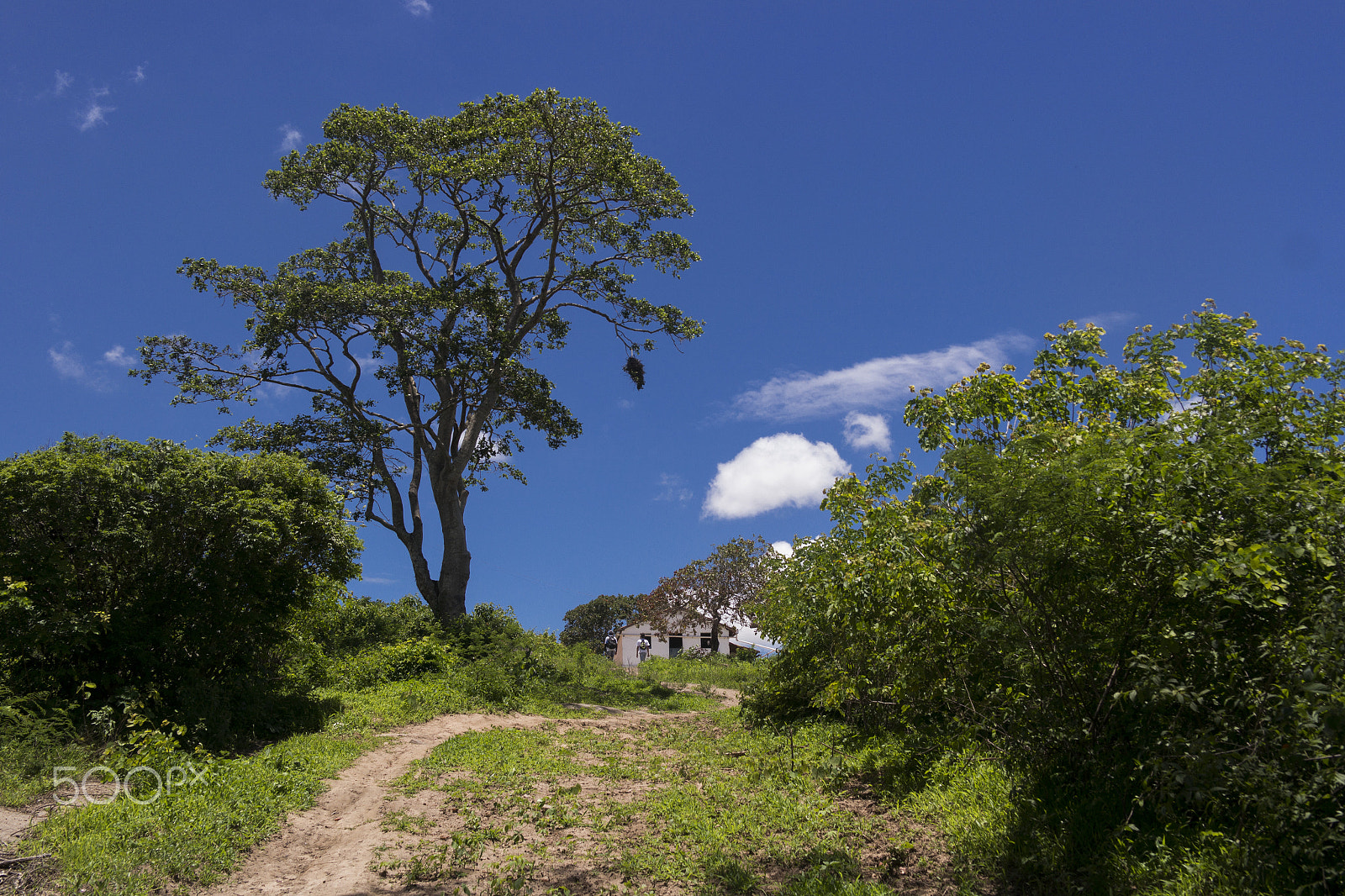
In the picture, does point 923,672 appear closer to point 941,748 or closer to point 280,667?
point 941,748

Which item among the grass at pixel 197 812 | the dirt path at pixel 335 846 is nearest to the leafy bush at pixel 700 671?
the grass at pixel 197 812

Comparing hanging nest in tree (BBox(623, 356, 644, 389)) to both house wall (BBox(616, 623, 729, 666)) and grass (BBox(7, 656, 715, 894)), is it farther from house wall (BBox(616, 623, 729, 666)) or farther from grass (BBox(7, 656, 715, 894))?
house wall (BBox(616, 623, 729, 666))

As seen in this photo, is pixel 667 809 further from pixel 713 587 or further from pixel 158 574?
pixel 713 587

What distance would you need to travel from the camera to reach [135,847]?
6.14m

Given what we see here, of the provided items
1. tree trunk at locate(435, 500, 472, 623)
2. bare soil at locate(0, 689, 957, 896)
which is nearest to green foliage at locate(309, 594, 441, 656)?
tree trunk at locate(435, 500, 472, 623)

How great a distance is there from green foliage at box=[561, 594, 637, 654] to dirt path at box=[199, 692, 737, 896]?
189 feet

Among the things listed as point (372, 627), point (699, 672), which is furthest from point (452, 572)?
point (699, 672)

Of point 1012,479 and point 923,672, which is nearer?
point 1012,479

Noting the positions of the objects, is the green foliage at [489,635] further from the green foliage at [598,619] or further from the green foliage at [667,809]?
the green foliage at [598,619]

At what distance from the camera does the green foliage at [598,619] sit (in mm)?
67375

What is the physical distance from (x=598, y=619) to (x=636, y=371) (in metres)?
47.1

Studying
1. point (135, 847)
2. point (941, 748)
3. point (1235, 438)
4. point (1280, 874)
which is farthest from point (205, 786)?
point (1235, 438)

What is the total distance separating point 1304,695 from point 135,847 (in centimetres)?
818

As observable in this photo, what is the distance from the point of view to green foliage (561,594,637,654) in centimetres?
6738
